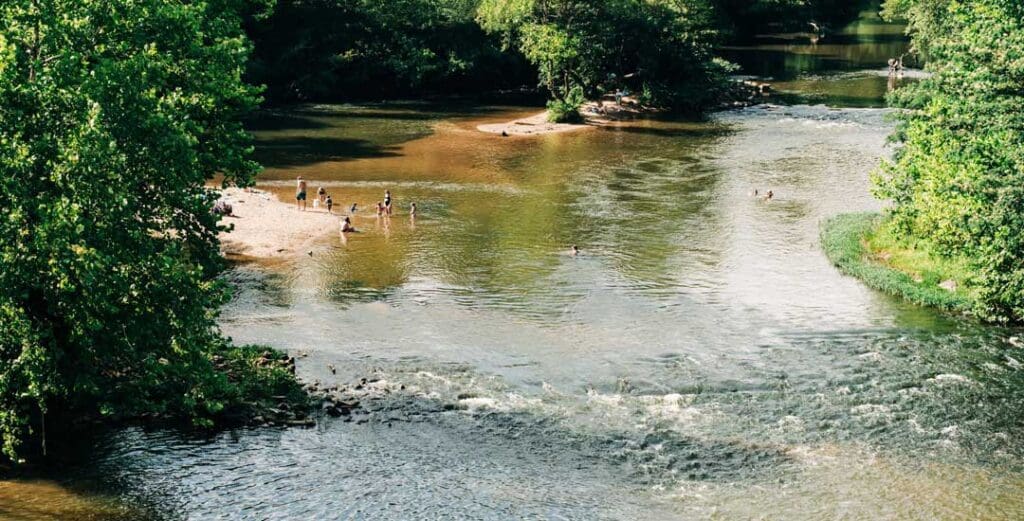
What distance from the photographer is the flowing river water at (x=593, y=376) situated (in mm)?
29484

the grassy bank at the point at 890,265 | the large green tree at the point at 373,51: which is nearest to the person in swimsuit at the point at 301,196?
the grassy bank at the point at 890,265

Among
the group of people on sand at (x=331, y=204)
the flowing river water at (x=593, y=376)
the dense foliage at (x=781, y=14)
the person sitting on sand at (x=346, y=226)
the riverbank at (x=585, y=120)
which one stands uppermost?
the dense foliage at (x=781, y=14)

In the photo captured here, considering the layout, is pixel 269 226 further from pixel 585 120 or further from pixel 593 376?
pixel 585 120

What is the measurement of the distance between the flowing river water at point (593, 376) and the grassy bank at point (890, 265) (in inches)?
41.1

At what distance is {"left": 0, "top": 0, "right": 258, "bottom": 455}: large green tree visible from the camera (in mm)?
25953

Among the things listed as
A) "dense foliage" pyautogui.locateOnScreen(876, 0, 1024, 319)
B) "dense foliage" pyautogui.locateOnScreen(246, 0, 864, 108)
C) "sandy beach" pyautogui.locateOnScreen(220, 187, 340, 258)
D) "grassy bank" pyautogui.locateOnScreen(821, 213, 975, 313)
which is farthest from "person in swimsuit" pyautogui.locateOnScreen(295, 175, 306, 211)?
"dense foliage" pyautogui.locateOnScreen(246, 0, 864, 108)

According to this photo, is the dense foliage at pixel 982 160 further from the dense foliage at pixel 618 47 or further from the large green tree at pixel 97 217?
the dense foliage at pixel 618 47

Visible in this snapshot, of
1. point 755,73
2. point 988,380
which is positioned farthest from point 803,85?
point 988,380

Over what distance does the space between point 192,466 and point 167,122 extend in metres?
10.7

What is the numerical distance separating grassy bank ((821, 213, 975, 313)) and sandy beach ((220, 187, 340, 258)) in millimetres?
29453

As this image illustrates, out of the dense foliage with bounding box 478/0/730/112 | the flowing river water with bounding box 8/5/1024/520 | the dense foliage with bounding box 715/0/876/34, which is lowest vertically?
the flowing river water with bounding box 8/5/1024/520

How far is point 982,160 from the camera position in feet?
129

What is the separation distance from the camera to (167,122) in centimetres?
2842

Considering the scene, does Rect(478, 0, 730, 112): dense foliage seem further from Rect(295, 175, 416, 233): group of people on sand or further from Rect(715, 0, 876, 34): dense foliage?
Rect(715, 0, 876, 34): dense foliage
